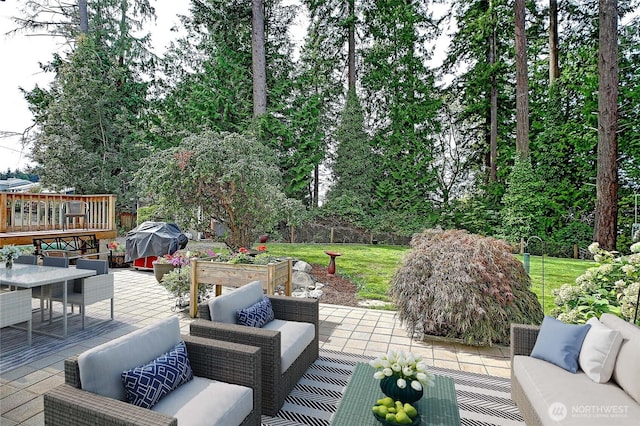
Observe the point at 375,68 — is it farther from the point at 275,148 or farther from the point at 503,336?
the point at 503,336

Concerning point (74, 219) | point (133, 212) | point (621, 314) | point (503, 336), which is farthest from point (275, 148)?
point (621, 314)

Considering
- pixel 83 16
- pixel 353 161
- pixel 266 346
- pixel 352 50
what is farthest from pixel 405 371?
pixel 83 16

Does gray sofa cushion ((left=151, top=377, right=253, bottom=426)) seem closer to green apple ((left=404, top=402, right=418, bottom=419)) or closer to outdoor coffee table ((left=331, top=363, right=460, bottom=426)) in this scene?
outdoor coffee table ((left=331, top=363, right=460, bottom=426))

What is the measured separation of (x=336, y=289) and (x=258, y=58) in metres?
9.75

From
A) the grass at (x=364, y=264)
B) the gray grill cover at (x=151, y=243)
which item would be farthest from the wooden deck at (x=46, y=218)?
the grass at (x=364, y=264)

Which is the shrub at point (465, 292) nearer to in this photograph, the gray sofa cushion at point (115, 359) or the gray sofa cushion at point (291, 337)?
the gray sofa cushion at point (291, 337)

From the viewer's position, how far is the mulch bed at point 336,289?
5.97 m

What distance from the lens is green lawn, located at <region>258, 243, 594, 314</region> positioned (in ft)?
21.2

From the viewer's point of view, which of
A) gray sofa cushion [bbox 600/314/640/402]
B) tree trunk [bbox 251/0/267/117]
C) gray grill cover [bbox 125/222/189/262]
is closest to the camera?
gray sofa cushion [bbox 600/314/640/402]

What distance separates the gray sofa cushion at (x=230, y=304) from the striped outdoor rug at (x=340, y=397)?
0.83 meters

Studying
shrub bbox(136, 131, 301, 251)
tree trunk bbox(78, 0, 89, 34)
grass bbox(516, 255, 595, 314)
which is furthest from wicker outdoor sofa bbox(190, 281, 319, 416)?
tree trunk bbox(78, 0, 89, 34)

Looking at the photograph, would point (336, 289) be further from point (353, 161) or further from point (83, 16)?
point (83, 16)

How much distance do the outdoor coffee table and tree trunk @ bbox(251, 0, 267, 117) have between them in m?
11.6

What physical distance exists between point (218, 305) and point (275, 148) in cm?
1141
